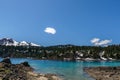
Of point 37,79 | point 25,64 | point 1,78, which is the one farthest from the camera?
point 25,64

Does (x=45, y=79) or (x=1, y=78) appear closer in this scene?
(x=1, y=78)

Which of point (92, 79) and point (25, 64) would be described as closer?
point (92, 79)

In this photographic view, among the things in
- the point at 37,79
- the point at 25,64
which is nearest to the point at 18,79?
the point at 37,79

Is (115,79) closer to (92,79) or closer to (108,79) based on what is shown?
(108,79)

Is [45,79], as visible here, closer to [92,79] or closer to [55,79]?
[55,79]

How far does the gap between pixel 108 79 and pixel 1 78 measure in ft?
106

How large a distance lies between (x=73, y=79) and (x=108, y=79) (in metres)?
10.0

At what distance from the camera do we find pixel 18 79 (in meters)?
51.2

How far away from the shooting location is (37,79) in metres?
64.9

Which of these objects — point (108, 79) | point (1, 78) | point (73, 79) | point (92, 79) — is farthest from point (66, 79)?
point (1, 78)

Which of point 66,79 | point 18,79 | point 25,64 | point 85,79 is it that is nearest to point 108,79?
point 85,79

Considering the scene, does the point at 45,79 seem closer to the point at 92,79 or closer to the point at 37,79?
the point at 37,79

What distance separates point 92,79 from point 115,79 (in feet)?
20.8

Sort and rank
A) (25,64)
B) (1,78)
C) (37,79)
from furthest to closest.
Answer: (25,64) → (37,79) → (1,78)
